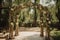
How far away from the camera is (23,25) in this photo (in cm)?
2192

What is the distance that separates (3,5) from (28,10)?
4446 mm

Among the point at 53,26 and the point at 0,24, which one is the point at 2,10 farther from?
the point at 53,26

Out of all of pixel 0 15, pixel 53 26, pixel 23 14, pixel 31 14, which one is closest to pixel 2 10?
pixel 0 15

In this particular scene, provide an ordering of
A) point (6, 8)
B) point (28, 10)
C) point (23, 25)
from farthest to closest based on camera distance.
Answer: point (28, 10)
point (23, 25)
point (6, 8)

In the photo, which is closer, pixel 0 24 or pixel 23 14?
pixel 0 24

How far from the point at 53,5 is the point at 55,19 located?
2.40 metres

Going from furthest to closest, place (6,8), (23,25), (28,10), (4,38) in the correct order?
(28,10) → (23,25) → (6,8) → (4,38)

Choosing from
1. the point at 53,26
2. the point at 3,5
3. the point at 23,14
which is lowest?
the point at 53,26

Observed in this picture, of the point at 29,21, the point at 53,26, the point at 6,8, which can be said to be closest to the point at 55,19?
the point at 53,26

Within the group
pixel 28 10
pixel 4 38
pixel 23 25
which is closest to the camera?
pixel 4 38

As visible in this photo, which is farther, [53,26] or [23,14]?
[23,14]

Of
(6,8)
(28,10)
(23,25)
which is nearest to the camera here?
(6,8)

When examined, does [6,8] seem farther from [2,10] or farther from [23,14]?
[23,14]

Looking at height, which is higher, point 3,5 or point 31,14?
point 3,5
